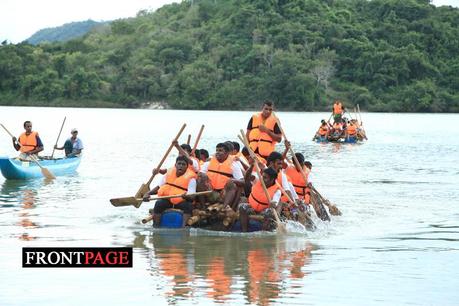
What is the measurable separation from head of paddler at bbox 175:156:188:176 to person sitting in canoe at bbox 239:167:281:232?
973mm

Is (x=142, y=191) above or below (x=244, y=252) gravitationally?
above

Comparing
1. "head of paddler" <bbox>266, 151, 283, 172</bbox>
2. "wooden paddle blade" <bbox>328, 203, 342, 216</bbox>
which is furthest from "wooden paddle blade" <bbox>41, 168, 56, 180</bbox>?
"head of paddler" <bbox>266, 151, 283, 172</bbox>

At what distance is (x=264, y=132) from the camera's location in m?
14.4

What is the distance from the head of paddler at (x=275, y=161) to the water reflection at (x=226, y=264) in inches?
39.7

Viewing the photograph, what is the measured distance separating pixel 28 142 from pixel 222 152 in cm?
854

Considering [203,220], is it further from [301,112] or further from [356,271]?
[301,112]

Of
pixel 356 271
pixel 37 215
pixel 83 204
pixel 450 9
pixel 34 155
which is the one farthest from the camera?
pixel 450 9

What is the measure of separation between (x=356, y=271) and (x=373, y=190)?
1046 centimetres

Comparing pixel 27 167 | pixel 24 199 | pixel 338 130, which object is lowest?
pixel 24 199

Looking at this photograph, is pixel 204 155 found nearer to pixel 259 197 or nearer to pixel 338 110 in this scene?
pixel 259 197

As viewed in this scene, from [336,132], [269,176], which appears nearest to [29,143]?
[269,176]

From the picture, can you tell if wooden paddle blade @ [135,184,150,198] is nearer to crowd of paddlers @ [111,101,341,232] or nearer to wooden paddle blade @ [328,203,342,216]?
crowd of paddlers @ [111,101,341,232]

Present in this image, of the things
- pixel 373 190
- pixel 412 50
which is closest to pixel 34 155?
pixel 373 190

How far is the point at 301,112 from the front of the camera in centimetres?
8569
